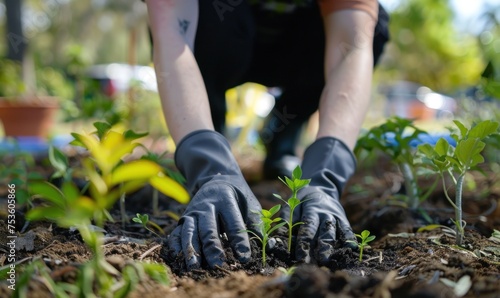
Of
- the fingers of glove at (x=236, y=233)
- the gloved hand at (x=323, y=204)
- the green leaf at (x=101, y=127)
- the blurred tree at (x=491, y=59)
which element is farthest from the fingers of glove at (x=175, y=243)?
the blurred tree at (x=491, y=59)

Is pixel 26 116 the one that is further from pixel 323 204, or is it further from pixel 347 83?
pixel 323 204

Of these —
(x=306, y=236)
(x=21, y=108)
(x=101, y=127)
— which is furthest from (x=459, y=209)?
(x=21, y=108)

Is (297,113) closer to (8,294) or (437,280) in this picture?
(437,280)

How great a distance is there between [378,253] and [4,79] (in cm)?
422

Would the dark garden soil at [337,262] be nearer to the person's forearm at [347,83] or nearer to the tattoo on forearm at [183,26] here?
the person's forearm at [347,83]

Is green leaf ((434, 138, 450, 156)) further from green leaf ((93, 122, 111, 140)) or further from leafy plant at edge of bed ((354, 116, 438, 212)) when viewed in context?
green leaf ((93, 122, 111, 140))

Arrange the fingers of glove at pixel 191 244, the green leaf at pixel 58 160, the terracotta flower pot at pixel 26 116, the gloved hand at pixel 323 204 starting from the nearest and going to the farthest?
the fingers of glove at pixel 191 244 < the gloved hand at pixel 323 204 < the green leaf at pixel 58 160 < the terracotta flower pot at pixel 26 116

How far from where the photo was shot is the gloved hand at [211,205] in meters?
1.16

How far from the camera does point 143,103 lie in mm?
3857

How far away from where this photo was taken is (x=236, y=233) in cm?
120

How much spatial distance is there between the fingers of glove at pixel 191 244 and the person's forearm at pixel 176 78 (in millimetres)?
350

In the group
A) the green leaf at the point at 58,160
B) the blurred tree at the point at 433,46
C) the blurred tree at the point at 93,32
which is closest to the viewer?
the green leaf at the point at 58,160

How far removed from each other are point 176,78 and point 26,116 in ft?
10.6

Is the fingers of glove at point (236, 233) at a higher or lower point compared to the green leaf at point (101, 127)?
lower
